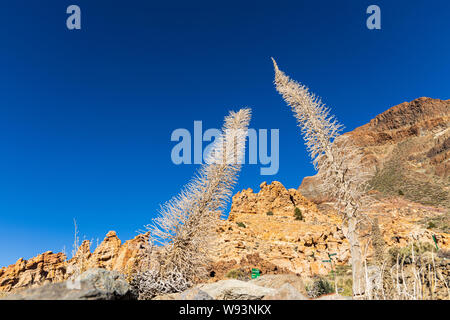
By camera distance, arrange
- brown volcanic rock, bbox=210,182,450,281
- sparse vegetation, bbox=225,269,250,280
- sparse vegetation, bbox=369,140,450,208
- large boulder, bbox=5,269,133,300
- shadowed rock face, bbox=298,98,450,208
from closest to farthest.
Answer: large boulder, bbox=5,269,133,300 → sparse vegetation, bbox=225,269,250,280 → brown volcanic rock, bbox=210,182,450,281 → sparse vegetation, bbox=369,140,450,208 → shadowed rock face, bbox=298,98,450,208

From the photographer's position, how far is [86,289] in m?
2.53

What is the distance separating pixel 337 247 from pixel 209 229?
17.0 m

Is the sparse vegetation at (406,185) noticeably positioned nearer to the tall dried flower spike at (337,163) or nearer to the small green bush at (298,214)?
the small green bush at (298,214)

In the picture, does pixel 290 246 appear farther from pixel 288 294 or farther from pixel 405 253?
pixel 288 294

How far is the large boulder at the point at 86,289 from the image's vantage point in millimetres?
2352

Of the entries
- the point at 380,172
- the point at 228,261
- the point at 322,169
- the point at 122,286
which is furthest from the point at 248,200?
the point at 380,172

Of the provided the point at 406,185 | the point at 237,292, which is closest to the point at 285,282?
the point at 237,292

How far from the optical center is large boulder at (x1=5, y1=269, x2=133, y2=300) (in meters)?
2.35

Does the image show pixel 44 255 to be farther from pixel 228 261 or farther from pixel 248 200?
pixel 248 200

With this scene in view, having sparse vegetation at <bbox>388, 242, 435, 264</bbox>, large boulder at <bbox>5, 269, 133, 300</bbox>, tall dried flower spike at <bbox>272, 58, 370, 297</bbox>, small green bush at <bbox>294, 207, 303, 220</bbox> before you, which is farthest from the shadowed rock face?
large boulder at <bbox>5, 269, 133, 300</bbox>

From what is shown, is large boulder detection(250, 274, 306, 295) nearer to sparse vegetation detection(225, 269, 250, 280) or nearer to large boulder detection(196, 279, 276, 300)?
large boulder detection(196, 279, 276, 300)

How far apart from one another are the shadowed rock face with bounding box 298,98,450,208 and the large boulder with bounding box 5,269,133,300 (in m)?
38.8

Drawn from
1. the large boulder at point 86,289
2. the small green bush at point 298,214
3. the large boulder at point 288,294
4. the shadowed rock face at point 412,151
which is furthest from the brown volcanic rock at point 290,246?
the shadowed rock face at point 412,151

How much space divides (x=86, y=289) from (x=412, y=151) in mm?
101293
